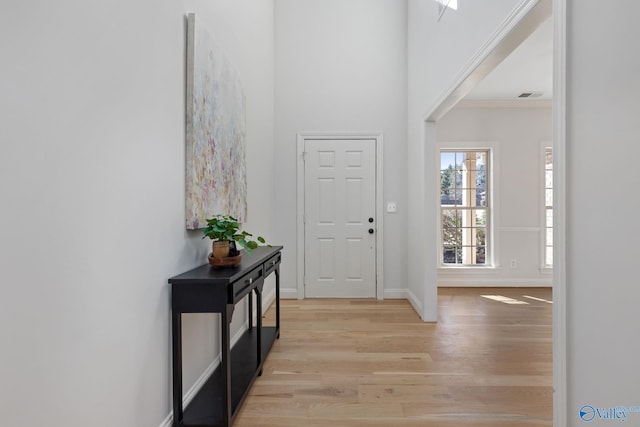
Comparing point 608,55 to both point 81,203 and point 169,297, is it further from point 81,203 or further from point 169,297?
point 169,297

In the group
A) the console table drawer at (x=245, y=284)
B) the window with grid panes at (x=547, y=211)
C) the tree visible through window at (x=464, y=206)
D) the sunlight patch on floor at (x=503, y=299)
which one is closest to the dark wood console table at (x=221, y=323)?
the console table drawer at (x=245, y=284)

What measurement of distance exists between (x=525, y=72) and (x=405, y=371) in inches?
145

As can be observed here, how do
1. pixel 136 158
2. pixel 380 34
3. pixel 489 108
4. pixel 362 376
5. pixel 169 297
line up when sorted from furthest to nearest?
pixel 489 108, pixel 380 34, pixel 362 376, pixel 169 297, pixel 136 158

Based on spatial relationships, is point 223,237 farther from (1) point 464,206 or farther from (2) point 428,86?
(1) point 464,206

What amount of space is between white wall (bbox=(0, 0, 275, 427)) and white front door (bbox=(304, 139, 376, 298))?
101 inches

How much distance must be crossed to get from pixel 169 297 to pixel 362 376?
1.40 m

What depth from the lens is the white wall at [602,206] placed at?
40.9 inches

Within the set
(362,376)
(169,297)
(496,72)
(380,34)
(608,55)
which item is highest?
(380,34)

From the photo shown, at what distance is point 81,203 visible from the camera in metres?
1.08

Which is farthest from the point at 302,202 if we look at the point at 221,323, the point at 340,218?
the point at 221,323

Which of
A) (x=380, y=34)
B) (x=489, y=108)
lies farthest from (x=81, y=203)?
(x=489, y=108)

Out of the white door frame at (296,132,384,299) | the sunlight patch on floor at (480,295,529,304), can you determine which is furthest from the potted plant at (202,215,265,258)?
the sunlight patch on floor at (480,295,529,304)

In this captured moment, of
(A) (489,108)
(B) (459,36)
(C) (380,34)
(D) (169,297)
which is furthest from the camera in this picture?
(A) (489,108)

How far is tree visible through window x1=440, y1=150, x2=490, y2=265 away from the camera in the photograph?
5125mm
